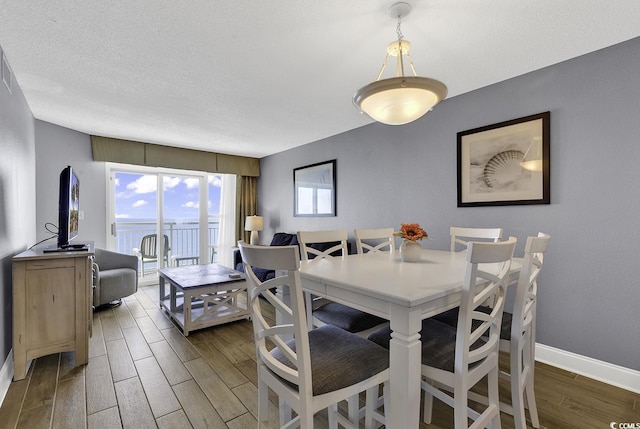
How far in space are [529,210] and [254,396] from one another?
7.90ft

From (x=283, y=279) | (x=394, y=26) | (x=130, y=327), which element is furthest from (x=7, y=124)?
(x=394, y=26)

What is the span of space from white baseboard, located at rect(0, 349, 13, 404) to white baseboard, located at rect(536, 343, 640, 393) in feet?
12.0

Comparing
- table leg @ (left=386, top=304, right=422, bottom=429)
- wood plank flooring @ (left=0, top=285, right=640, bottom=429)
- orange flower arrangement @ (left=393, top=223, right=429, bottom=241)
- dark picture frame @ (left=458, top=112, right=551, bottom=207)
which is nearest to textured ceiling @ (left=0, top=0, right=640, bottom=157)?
dark picture frame @ (left=458, top=112, right=551, bottom=207)

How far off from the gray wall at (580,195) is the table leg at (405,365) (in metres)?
1.81

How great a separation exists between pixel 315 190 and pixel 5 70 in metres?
3.23

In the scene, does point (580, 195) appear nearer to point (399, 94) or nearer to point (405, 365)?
point (399, 94)

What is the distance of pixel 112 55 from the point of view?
2.04 meters

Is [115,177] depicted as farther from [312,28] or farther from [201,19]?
[312,28]

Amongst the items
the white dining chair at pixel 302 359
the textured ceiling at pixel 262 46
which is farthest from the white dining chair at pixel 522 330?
the textured ceiling at pixel 262 46

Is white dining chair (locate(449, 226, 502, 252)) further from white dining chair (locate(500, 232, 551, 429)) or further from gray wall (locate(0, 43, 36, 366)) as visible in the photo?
gray wall (locate(0, 43, 36, 366))

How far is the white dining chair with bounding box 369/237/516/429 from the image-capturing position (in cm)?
114

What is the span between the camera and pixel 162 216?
501cm

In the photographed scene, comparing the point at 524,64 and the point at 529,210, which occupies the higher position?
the point at 524,64

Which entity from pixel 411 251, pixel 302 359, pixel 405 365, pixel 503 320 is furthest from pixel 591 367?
pixel 302 359
